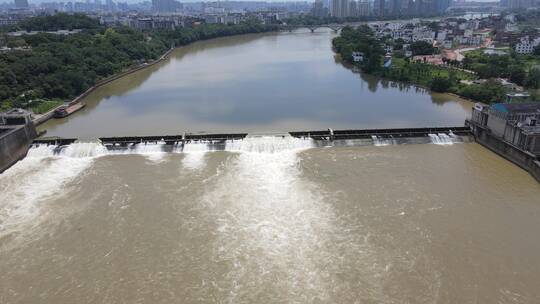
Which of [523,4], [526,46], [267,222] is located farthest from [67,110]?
[523,4]

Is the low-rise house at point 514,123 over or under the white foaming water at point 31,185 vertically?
over

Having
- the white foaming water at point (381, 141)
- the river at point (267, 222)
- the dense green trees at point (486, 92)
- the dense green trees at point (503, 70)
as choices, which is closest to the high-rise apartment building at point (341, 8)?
the dense green trees at point (503, 70)

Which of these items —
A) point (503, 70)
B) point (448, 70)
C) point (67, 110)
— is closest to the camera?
point (67, 110)

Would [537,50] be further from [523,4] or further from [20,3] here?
[20,3]

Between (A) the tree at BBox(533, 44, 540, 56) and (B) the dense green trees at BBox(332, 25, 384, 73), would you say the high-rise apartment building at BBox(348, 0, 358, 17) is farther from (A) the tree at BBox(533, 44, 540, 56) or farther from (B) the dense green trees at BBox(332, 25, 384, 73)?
(A) the tree at BBox(533, 44, 540, 56)

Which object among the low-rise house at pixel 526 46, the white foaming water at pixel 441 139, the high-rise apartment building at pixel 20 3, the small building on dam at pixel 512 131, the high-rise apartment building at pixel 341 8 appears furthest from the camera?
the high-rise apartment building at pixel 20 3

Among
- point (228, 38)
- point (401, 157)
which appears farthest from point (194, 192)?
point (228, 38)

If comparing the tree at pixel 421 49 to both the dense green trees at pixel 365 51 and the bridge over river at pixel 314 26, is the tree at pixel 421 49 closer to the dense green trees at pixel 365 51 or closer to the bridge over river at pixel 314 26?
the dense green trees at pixel 365 51
